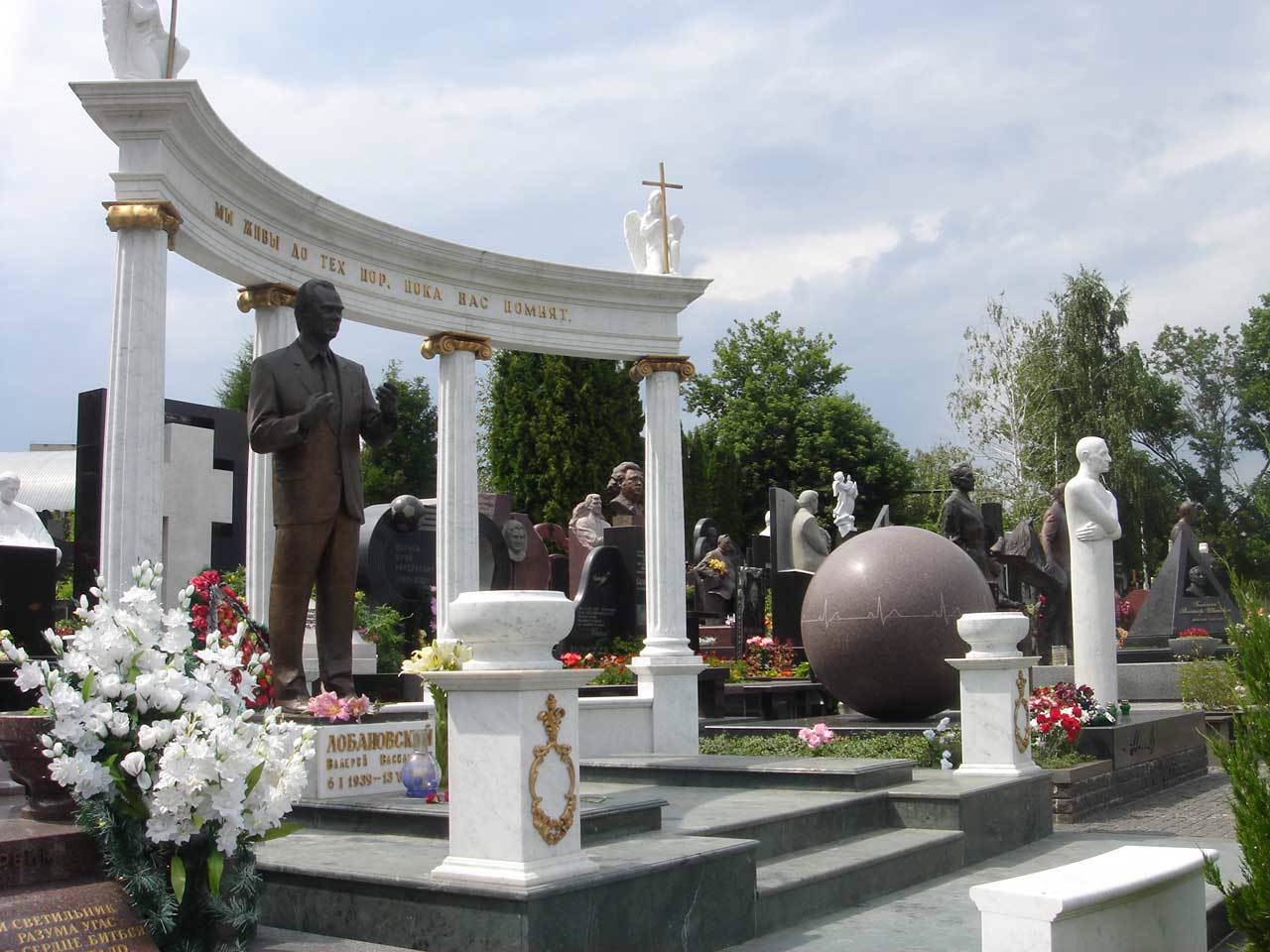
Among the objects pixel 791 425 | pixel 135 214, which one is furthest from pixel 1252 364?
pixel 135 214

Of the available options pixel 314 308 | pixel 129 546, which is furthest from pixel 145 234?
pixel 314 308

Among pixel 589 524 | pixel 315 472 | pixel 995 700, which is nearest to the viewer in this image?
pixel 315 472

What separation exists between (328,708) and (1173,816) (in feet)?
27.2

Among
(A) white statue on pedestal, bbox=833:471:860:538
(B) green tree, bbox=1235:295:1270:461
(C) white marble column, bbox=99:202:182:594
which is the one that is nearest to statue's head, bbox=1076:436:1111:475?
(C) white marble column, bbox=99:202:182:594

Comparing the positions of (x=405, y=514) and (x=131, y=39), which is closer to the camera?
(x=131, y=39)

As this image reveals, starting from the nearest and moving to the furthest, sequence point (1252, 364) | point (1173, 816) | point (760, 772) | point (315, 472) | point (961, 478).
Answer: point (315, 472) → point (760, 772) → point (1173, 816) → point (961, 478) → point (1252, 364)

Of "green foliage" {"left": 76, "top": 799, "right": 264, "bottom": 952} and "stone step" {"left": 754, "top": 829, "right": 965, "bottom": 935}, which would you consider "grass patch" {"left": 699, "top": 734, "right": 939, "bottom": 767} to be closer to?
"stone step" {"left": 754, "top": 829, "right": 965, "bottom": 935}

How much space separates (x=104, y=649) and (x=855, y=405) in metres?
46.9

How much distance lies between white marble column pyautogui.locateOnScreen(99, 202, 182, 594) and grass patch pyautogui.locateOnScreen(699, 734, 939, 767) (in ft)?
20.3

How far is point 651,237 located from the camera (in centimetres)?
1759

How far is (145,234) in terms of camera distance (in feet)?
34.9

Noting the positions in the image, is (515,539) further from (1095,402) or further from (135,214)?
(1095,402)

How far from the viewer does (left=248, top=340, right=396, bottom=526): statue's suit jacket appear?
802 cm

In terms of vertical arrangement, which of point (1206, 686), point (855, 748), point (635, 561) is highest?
point (635, 561)
